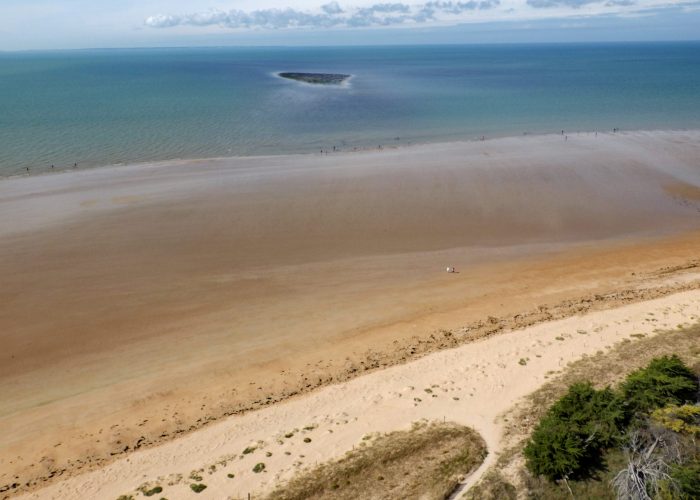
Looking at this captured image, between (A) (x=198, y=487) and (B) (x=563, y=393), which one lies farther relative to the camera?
(B) (x=563, y=393)

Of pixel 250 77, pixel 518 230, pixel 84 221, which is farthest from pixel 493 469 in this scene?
pixel 250 77

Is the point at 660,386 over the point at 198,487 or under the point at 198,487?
over

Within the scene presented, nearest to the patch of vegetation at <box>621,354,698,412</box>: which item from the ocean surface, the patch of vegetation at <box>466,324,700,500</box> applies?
the patch of vegetation at <box>466,324,700,500</box>

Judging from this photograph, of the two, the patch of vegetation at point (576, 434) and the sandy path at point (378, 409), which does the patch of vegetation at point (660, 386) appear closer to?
the patch of vegetation at point (576, 434)

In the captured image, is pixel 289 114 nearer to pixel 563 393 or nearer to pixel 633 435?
pixel 563 393

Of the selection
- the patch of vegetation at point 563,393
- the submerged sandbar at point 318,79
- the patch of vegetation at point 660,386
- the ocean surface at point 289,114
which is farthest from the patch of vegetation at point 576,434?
the submerged sandbar at point 318,79

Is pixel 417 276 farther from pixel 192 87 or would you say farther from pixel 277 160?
pixel 192 87

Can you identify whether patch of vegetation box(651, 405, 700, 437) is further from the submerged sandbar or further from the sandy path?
the submerged sandbar

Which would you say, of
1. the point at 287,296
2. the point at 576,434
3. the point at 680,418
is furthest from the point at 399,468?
the point at 287,296
